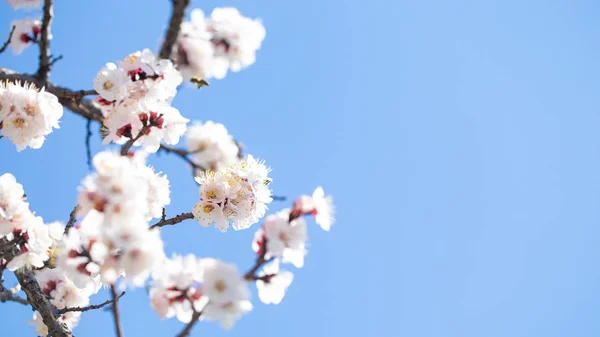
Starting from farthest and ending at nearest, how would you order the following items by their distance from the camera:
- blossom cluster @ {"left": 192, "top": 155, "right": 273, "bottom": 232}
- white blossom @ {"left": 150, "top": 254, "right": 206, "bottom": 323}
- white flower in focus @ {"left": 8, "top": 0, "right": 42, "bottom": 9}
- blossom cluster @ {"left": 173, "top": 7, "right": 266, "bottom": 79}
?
white flower in focus @ {"left": 8, "top": 0, "right": 42, "bottom": 9} → blossom cluster @ {"left": 192, "top": 155, "right": 273, "bottom": 232} → blossom cluster @ {"left": 173, "top": 7, "right": 266, "bottom": 79} → white blossom @ {"left": 150, "top": 254, "right": 206, "bottom": 323}

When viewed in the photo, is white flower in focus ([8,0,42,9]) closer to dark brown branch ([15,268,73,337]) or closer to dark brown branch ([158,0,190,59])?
dark brown branch ([15,268,73,337])

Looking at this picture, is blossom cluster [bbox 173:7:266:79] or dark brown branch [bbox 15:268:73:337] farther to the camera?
dark brown branch [bbox 15:268:73:337]

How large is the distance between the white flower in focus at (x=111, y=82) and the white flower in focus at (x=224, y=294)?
1104 millimetres

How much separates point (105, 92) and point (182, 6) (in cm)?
80

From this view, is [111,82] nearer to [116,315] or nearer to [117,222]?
[117,222]

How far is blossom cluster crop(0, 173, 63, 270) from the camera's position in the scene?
2.03 m

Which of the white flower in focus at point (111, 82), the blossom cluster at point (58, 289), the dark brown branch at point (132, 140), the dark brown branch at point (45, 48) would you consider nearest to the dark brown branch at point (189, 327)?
the dark brown branch at point (132, 140)

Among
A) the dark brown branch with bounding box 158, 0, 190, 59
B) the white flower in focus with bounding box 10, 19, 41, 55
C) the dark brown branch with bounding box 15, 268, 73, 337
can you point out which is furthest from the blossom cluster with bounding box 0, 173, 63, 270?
the white flower in focus with bounding box 10, 19, 41, 55

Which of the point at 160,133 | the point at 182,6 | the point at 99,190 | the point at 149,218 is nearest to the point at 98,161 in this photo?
the point at 99,190

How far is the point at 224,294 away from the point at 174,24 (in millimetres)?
907

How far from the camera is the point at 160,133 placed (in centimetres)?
245

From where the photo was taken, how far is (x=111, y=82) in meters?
2.26

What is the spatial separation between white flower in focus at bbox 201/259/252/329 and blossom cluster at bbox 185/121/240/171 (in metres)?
2.04

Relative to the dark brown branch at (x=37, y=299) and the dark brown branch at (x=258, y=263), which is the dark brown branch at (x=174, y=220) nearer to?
the dark brown branch at (x=37, y=299)
